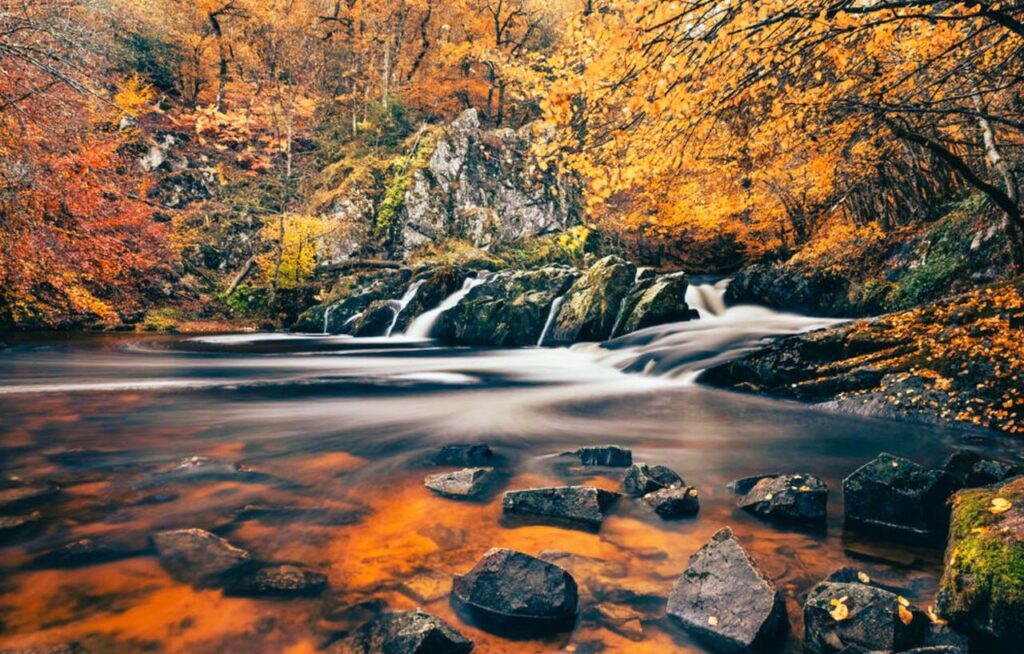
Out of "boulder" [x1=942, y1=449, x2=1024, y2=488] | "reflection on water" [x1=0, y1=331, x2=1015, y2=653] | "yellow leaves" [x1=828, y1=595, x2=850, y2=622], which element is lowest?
"reflection on water" [x1=0, y1=331, x2=1015, y2=653]

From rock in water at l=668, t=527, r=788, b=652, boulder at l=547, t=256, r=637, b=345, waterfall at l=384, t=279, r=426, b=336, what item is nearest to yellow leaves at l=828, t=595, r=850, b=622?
rock in water at l=668, t=527, r=788, b=652

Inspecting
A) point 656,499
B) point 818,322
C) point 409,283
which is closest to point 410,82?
point 409,283

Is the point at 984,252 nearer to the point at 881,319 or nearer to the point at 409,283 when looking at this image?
the point at 881,319

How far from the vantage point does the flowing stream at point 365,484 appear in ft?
7.78

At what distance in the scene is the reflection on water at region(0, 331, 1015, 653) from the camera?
237cm

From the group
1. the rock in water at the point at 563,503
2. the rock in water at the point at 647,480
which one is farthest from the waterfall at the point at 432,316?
the rock in water at the point at 563,503

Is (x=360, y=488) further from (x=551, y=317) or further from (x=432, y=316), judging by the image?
(x=432, y=316)

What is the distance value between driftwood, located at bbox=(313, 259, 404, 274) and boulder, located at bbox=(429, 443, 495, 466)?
20.5 m

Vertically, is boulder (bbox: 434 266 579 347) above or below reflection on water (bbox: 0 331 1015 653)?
above

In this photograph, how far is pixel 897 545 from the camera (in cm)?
312

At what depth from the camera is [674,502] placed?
11.8ft

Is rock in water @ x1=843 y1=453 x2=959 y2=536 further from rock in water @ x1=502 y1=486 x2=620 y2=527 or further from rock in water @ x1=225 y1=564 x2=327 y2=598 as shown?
rock in water @ x1=225 y1=564 x2=327 y2=598

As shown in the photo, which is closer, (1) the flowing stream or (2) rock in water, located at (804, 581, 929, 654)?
(2) rock in water, located at (804, 581, 929, 654)

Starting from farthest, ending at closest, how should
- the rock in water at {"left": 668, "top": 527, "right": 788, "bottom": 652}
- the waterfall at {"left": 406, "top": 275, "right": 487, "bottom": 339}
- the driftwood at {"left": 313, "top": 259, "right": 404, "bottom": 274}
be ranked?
the driftwood at {"left": 313, "top": 259, "right": 404, "bottom": 274} → the waterfall at {"left": 406, "top": 275, "right": 487, "bottom": 339} → the rock in water at {"left": 668, "top": 527, "right": 788, "bottom": 652}
